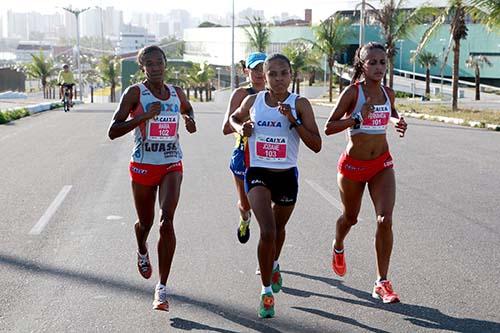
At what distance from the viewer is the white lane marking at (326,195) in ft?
32.2

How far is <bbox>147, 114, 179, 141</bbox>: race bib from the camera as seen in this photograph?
5.78 meters

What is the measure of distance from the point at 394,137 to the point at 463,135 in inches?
88.0

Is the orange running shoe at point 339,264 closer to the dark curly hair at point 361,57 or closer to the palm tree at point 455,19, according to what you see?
the dark curly hair at point 361,57

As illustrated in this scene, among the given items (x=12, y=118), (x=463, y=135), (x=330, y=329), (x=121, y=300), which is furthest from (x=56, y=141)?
(x=330, y=329)

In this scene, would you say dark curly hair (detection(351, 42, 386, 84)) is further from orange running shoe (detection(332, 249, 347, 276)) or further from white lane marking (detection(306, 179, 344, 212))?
white lane marking (detection(306, 179, 344, 212))

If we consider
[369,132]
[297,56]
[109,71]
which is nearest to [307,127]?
[369,132]

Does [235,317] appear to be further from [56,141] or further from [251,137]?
[56,141]

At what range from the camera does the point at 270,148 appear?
550 cm

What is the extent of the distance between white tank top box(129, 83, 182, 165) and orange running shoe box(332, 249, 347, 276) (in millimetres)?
1636

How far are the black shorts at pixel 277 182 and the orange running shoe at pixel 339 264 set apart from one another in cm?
99

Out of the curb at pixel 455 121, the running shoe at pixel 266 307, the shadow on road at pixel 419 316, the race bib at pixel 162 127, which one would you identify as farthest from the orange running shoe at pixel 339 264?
the curb at pixel 455 121

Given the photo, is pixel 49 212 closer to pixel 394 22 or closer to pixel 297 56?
pixel 394 22

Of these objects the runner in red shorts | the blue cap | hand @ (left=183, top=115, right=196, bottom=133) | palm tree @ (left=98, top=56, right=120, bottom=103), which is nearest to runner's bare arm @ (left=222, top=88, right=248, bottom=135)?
the blue cap

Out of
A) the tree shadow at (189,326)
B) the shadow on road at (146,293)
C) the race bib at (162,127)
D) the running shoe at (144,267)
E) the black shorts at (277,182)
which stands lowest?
the tree shadow at (189,326)
